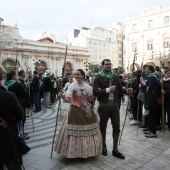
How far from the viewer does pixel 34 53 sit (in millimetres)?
36625

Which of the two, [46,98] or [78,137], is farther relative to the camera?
[46,98]

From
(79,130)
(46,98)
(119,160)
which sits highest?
(79,130)

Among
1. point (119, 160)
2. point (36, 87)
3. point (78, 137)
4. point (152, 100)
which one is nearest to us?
point (78, 137)

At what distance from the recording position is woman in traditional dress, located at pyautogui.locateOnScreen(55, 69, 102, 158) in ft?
13.3

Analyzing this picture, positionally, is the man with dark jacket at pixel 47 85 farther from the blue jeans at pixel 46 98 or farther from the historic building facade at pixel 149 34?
the historic building facade at pixel 149 34

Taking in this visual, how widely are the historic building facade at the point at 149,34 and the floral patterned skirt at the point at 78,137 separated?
3347 cm

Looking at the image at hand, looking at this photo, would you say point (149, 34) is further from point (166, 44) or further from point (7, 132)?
point (7, 132)

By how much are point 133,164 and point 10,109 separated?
2476mm

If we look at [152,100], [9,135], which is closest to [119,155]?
[152,100]

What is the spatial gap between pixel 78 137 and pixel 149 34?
38.9 m

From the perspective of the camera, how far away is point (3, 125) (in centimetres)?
265

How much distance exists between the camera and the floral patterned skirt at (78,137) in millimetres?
4035

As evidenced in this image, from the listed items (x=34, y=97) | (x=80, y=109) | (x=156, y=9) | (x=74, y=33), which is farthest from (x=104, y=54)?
(x=80, y=109)

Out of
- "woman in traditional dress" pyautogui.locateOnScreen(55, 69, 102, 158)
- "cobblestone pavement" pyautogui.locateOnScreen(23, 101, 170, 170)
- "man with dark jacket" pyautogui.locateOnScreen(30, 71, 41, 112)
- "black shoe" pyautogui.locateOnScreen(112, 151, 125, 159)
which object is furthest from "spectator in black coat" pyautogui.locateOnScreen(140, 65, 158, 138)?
"man with dark jacket" pyautogui.locateOnScreen(30, 71, 41, 112)
